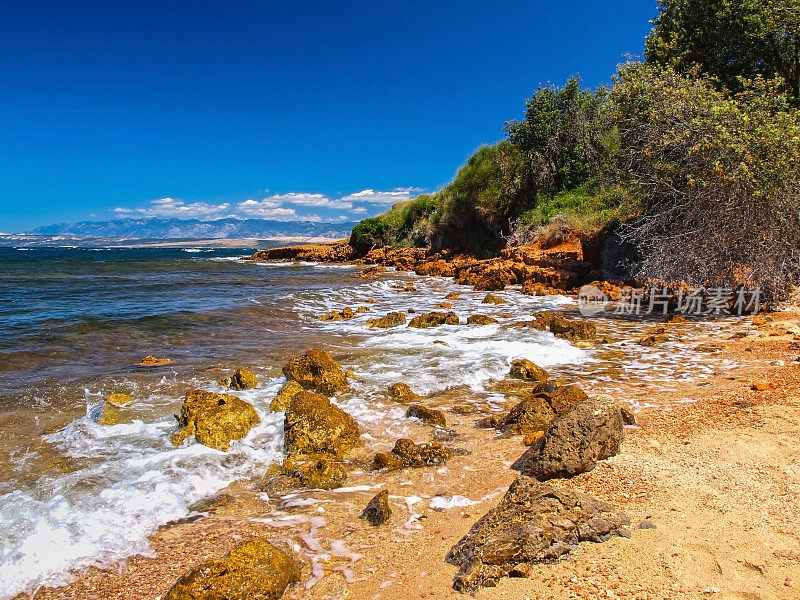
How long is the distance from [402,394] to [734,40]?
16.0m

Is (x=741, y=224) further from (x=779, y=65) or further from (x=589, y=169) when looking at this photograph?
(x=589, y=169)

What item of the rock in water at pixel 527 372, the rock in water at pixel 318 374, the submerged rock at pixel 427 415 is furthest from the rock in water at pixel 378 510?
the rock in water at pixel 527 372

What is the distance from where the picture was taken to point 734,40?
14.5 m

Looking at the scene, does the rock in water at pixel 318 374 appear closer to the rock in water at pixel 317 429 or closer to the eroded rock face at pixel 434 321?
the rock in water at pixel 317 429

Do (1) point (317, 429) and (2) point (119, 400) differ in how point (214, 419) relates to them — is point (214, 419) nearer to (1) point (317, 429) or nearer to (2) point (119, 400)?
(1) point (317, 429)

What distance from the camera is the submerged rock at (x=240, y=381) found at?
6914 millimetres

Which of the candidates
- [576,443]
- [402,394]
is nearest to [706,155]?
[402,394]

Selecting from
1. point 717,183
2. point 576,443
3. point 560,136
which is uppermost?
point 560,136

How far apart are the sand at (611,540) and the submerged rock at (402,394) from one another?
136 cm

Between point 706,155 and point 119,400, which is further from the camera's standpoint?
point 706,155

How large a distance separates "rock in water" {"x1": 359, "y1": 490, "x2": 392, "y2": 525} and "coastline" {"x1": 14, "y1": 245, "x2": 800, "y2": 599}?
0.32 feet

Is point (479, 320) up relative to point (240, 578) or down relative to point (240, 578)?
up

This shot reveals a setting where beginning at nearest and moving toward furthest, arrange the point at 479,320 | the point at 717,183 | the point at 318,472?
the point at 318,472
the point at 717,183
the point at 479,320

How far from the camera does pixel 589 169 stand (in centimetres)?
2266
